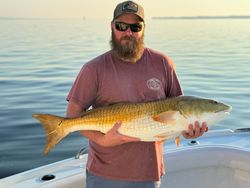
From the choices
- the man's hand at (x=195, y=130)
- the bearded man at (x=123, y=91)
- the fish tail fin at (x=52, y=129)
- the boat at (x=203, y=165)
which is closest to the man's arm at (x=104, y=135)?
the bearded man at (x=123, y=91)

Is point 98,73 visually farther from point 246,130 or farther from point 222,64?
point 222,64

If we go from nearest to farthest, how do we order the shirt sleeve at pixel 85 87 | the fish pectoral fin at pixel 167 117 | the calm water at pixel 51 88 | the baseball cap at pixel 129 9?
1. the fish pectoral fin at pixel 167 117
2. the shirt sleeve at pixel 85 87
3. the baseball cap at pixel 129 9
4. the calm water at pixel 51 88

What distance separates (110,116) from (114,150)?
11.2 inches

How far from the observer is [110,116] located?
10.6 ft

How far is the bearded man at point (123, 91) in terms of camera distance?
3279mm

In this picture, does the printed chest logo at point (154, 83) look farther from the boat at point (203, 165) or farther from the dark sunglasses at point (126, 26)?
the boat at point (203, 165)

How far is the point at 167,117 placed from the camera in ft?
10.3

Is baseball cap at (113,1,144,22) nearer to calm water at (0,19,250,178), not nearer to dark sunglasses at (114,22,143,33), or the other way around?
dark sunglasses at (114,22,143,33)

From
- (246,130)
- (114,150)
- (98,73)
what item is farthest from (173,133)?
(246,130)

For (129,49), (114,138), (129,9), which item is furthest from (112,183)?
(129,9)

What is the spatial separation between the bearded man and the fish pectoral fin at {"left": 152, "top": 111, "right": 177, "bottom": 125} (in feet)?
0.80

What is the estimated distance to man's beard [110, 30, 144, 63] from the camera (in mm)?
3314

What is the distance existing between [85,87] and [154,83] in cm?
55

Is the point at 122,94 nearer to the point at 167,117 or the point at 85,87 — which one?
the point at 85,87
